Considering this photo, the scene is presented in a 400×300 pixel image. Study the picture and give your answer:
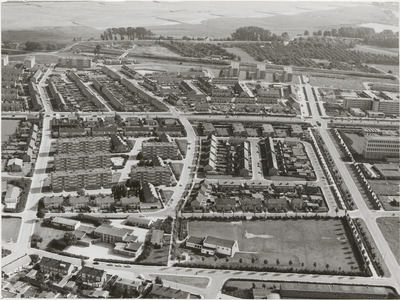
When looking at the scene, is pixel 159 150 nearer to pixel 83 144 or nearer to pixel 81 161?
pixel 83 144

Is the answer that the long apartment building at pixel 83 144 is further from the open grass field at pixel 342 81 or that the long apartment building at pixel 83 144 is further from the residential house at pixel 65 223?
the open grass field at pixel 342 81

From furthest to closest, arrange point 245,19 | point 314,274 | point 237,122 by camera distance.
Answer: point 245,19, point 237,122, point 314,274

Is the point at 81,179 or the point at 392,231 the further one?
the point at 81,179

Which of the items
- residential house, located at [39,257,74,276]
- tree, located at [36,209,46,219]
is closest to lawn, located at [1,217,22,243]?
tree, located at [36,209,46,219]

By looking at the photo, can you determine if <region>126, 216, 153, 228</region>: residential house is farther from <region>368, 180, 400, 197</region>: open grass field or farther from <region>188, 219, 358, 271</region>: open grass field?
<region>368, 180, 400, 197</region>: open grass field

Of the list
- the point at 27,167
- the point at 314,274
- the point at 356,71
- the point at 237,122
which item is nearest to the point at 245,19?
the point at 356,71

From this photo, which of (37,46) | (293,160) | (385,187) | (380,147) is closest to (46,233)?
(293,160)

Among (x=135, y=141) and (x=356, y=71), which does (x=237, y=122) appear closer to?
(x=135, y=141)
